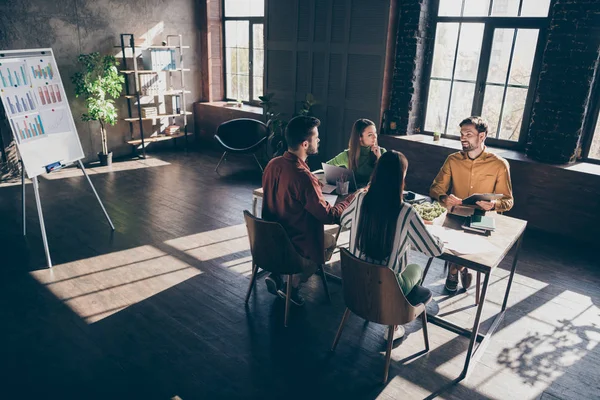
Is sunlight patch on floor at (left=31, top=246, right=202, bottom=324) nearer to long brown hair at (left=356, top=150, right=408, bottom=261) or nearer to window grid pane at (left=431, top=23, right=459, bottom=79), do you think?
long brown hair at (left=356, top=150, right=408, bottom=261)

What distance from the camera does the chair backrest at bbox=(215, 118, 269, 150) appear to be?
7617mm

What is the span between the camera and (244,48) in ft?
28.4

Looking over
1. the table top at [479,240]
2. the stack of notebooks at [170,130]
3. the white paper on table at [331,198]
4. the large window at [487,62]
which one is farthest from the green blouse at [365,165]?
the stack of notebooks at [170,130]

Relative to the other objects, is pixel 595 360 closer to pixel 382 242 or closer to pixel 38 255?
pixel 382 242

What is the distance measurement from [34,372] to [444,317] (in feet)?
9.75

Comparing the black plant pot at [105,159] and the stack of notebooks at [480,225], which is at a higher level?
the stack of notebooks at [480,225]

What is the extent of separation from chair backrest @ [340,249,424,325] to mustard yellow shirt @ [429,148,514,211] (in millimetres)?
1370

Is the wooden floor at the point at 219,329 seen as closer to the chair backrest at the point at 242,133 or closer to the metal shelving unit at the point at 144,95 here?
the chair backrest at the point at 242,133

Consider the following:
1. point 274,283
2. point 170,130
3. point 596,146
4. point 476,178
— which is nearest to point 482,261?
point 476,178

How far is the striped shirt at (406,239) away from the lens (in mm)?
2686

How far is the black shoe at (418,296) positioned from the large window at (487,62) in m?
3.55

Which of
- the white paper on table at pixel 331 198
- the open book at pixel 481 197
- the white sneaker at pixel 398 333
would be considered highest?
the open book at pixel 481 197

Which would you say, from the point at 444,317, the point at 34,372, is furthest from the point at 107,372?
the point at 444,317

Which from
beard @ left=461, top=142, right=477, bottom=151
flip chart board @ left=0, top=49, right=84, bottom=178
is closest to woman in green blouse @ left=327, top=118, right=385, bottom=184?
beard @ left=461, top=142, right=477, bottom=151
